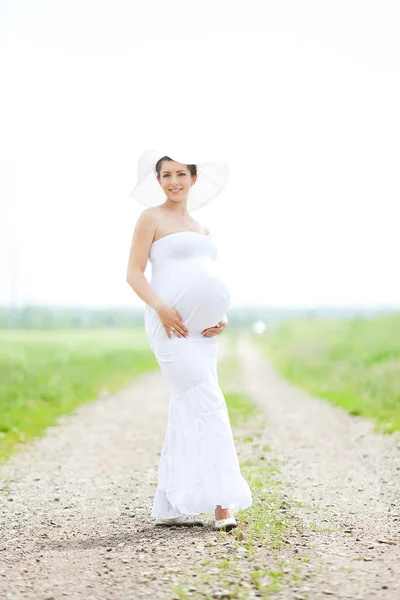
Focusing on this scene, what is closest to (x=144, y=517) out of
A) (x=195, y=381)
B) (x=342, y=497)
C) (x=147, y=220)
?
(x=195, y=381)

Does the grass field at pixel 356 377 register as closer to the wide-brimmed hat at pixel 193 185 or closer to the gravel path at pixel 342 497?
the gravel path at pixel 342 497

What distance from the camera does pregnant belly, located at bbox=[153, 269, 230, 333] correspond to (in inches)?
220

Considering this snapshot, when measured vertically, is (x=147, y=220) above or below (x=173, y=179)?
below

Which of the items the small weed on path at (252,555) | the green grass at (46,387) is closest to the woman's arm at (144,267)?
the small weed on path at (252,555)

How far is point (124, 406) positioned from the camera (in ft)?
51.5

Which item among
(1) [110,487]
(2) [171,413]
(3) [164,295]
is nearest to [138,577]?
(2) [171,413]

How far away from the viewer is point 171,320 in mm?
5547

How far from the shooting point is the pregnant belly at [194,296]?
559 centimetres

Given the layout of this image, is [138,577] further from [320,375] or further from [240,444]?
[320,375]

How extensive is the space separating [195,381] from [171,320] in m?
0.48

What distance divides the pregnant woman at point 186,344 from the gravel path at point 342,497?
0.78 meters

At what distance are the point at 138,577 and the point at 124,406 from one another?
36.7 feet

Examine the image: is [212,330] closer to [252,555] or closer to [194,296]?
[194,296]

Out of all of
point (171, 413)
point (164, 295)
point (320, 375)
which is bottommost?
point (320, 375)
